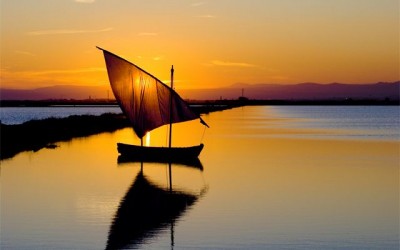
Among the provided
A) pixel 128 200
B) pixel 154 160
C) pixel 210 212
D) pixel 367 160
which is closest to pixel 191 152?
pixel 154 160

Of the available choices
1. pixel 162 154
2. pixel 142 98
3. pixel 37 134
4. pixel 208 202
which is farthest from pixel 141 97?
pixel 37 134

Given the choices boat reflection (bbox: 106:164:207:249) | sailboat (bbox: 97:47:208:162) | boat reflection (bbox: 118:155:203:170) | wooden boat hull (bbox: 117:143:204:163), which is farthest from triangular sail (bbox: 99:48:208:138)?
boat reflection (bbox: 106:164:207:249)

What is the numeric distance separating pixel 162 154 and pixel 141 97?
4068 mm

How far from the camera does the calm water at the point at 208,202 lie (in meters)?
16.1

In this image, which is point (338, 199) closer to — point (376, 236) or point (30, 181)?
point (376, 236)

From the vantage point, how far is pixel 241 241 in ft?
51.9

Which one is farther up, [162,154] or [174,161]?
[162,154]

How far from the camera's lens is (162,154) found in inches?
1436

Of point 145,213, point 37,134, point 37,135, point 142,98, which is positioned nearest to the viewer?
point 145,213

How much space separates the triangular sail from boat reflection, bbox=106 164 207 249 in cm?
1153

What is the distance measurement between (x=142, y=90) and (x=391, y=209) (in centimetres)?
2027

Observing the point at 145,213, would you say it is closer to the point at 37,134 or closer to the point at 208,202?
the point at 208,202

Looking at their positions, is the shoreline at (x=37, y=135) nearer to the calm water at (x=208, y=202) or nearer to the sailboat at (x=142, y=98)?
the calm water at (x=208, y=202)

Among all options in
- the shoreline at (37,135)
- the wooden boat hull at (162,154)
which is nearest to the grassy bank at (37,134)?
the shoreline at (37,135)
